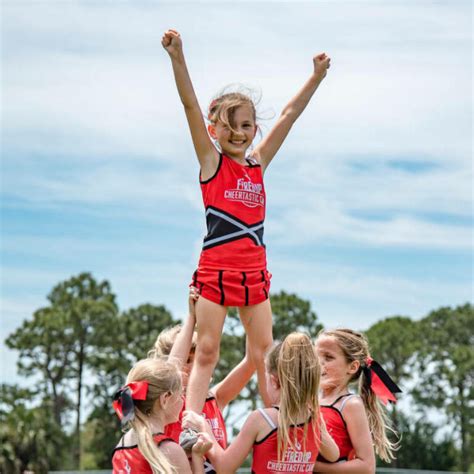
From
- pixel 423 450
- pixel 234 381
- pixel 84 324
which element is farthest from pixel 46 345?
pixel 234 381

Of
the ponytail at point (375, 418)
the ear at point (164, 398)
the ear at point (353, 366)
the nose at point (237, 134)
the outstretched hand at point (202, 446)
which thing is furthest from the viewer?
the nose at point (237, 134)

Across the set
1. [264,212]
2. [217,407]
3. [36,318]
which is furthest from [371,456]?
[36,318]

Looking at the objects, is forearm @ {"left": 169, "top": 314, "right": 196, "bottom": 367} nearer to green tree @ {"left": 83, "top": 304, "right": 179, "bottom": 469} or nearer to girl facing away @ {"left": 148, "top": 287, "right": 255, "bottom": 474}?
girl facing away @ {"left": 148, "top": 287, "right": 255, "bottom": 474}

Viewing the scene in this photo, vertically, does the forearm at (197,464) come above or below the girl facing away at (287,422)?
below

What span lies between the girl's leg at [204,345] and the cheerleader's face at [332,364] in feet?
2.11

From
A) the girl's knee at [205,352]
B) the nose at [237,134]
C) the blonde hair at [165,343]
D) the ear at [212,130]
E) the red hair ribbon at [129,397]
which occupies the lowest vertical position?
the red hair ribbon at [129,397]

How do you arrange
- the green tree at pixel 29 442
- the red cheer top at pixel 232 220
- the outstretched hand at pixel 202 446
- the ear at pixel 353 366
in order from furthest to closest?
1. the green tree at pixel 29 442
2. the red cheer top at pixel 232 220
3. the ear at pixel 353 366
4. the outstretched hand at pixel 202 446

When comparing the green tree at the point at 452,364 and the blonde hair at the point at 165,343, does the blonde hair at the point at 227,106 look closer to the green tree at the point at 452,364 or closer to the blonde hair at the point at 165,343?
the blonde hair at the point at 165,343

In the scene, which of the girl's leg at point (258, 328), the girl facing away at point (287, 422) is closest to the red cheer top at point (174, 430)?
the girl facing away at point (287, 422)

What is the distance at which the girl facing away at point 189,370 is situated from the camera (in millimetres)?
5630

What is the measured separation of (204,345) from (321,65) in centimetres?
211

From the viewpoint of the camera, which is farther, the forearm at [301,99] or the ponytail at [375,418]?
the forearm at [301,99]

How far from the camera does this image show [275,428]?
4883 mm

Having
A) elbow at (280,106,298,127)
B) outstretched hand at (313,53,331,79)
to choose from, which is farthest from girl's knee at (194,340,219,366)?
outstretched hand at (313,53,331,79)
